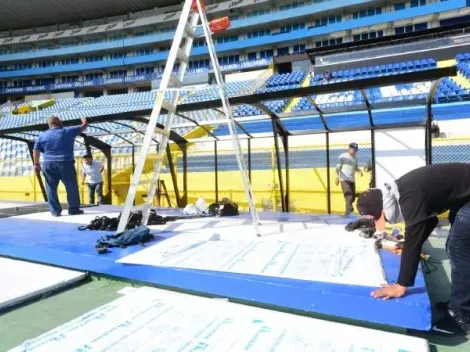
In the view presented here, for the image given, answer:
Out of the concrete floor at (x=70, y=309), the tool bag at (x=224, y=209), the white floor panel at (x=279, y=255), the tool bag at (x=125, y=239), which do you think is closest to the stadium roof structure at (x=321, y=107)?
the tool bag at (x=224, y=209)

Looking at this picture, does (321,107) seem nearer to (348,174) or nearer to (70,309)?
(348,174)

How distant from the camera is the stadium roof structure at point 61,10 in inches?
1690

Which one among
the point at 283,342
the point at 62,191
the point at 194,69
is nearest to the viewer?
the point at 283,342

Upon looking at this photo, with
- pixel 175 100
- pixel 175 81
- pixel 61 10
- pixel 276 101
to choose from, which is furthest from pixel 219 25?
pixel 61 10

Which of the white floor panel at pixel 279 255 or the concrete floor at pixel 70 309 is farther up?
the white floor panel at pixel 279 255

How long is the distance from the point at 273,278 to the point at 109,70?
4900 cm

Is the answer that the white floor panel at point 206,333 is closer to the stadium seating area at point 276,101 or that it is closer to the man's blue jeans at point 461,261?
the man's blue jeans at point 461,261

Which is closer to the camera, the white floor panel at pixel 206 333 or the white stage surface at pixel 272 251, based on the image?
the white floor panel at pixel 206 333

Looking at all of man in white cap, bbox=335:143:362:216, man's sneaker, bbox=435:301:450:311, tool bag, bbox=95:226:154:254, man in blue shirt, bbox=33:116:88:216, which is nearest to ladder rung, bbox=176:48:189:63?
tool bag, bbox=95:226:154:254

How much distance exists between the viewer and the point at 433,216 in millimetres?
2424

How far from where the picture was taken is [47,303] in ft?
10.5

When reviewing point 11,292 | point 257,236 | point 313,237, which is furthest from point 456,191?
point 11,292

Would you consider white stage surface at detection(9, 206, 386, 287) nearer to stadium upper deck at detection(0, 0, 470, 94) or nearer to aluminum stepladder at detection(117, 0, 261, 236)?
aluminum stepladder at detection(117, 0, 261, 236)

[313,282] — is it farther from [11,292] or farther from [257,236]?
[11,292]
